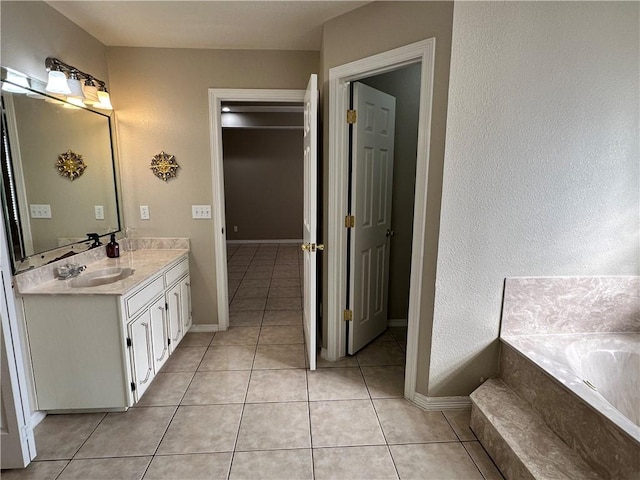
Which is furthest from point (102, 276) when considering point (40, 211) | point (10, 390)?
point (10, 390)

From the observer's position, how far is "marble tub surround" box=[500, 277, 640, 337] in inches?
75.2

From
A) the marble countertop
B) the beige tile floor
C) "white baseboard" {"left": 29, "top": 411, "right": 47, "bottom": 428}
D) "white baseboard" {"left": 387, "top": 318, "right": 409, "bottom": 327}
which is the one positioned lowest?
the beige tile floor

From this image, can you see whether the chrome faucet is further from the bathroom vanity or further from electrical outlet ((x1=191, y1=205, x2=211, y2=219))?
electrical outlet ((x1=191, y1=205, x2=211, y2=219))

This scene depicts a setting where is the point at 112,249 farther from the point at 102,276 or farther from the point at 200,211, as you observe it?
the point at 200,211

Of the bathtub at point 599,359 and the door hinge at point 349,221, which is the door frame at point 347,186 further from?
the bathtub at point 599,359

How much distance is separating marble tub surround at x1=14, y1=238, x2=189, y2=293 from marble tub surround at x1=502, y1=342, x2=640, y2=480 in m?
2.42

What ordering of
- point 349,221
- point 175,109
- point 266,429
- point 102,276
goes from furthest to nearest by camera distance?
1. point 175,109
2. point 349,221
3. point 102,276
4. point 266,429

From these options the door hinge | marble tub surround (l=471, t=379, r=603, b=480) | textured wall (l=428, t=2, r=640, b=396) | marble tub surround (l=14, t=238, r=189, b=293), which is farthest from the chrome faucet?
marble tub surround (l=471, t=379, r=603, b=480)

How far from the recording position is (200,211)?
288 centimetres

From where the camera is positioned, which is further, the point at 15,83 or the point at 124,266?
the point at 124,266

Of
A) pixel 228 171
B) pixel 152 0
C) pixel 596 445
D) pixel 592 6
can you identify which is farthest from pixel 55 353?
pixel 228 171

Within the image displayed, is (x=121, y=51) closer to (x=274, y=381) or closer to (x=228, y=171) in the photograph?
(x=274, y=381)

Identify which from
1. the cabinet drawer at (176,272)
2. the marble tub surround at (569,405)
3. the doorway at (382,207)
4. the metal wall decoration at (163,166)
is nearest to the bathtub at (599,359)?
the marble tub surround at (569,405)

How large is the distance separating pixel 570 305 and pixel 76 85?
3348 millimetres
